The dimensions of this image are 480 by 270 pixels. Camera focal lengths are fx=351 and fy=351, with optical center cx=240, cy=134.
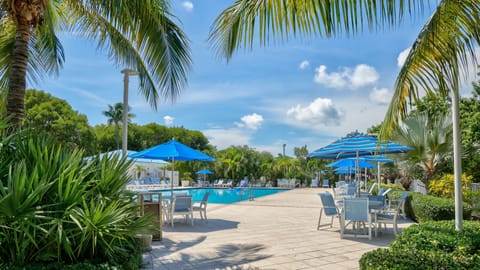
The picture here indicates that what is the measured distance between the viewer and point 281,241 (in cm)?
673

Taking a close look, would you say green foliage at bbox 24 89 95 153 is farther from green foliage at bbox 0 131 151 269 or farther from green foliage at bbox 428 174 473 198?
green foliage at bbox 0 131 151 269

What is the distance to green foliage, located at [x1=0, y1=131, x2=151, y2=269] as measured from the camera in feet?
9.61

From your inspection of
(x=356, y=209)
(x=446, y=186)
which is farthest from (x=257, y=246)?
(x=446, y=186)

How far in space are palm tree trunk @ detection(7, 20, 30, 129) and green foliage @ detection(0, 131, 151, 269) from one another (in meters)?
1.29

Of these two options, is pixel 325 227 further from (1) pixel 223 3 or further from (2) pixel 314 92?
(2) pixel 314 92

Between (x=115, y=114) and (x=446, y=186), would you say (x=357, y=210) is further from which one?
(x=115, y=114)

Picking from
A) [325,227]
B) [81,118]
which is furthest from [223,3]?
[81,118]

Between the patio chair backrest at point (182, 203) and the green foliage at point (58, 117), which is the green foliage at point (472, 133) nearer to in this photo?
the patio chair backrest at point (182, 203)

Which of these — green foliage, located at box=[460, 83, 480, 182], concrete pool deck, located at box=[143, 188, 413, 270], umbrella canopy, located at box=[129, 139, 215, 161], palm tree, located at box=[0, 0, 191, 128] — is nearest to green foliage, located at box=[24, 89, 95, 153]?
umbrella canopy, located at box=[129, 139, 215, 161]

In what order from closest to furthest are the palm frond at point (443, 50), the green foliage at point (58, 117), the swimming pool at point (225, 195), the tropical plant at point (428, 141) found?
the palm frond at point (443, 50) → the tropical plant at point (428, 141) → the swimming pool at point (225, 195) → the green foliage at point (58, 117)

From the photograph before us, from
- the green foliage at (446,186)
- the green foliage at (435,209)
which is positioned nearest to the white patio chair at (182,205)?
the green foliage at (435,209)

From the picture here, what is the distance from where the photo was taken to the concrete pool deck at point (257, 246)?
5.11 meters

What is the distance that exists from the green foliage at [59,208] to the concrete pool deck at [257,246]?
1.62 m

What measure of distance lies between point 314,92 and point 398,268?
59.3 feet
